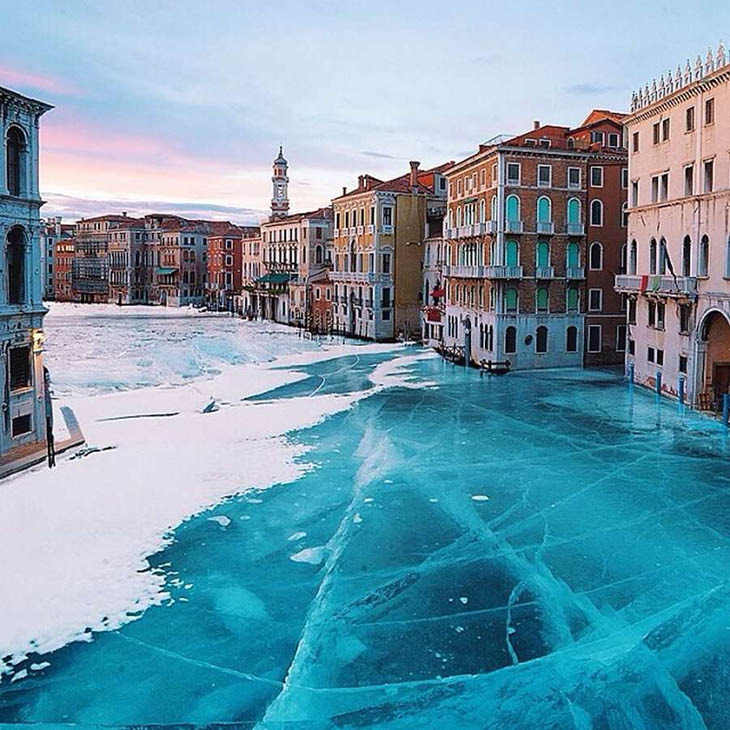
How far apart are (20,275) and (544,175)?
1135 inches

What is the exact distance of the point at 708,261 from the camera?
97.5 ft

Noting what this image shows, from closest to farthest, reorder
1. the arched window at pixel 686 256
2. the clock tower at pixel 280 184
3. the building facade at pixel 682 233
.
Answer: the building facade at pixel 682 233 < the arched window at pixel 686 256 < the clock tower at pixel 280 184

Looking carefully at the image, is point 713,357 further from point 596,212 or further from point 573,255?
point 596,212

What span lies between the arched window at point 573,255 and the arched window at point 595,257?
77cm

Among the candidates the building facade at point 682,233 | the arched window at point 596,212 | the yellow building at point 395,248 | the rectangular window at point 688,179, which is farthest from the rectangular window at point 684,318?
the yellow building at point 395,248

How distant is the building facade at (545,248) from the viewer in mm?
42469

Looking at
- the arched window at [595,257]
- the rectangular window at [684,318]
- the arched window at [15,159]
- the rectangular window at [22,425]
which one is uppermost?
the arched window at [15,159]

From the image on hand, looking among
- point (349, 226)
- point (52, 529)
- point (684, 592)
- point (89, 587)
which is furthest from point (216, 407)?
point (349, 226)

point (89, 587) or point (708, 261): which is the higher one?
point (708, 261)

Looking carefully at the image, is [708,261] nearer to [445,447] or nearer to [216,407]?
[445,447]

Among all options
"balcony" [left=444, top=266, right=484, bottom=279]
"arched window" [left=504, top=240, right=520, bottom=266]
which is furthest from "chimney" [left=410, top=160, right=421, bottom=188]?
"arched window" [left=504, top=240, right=520, bottom=266]

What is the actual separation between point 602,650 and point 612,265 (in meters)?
36.2

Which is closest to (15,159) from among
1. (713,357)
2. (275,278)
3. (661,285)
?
(661,285)

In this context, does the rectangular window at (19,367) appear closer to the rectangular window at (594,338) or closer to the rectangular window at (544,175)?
the rectangular window at (544,175)
